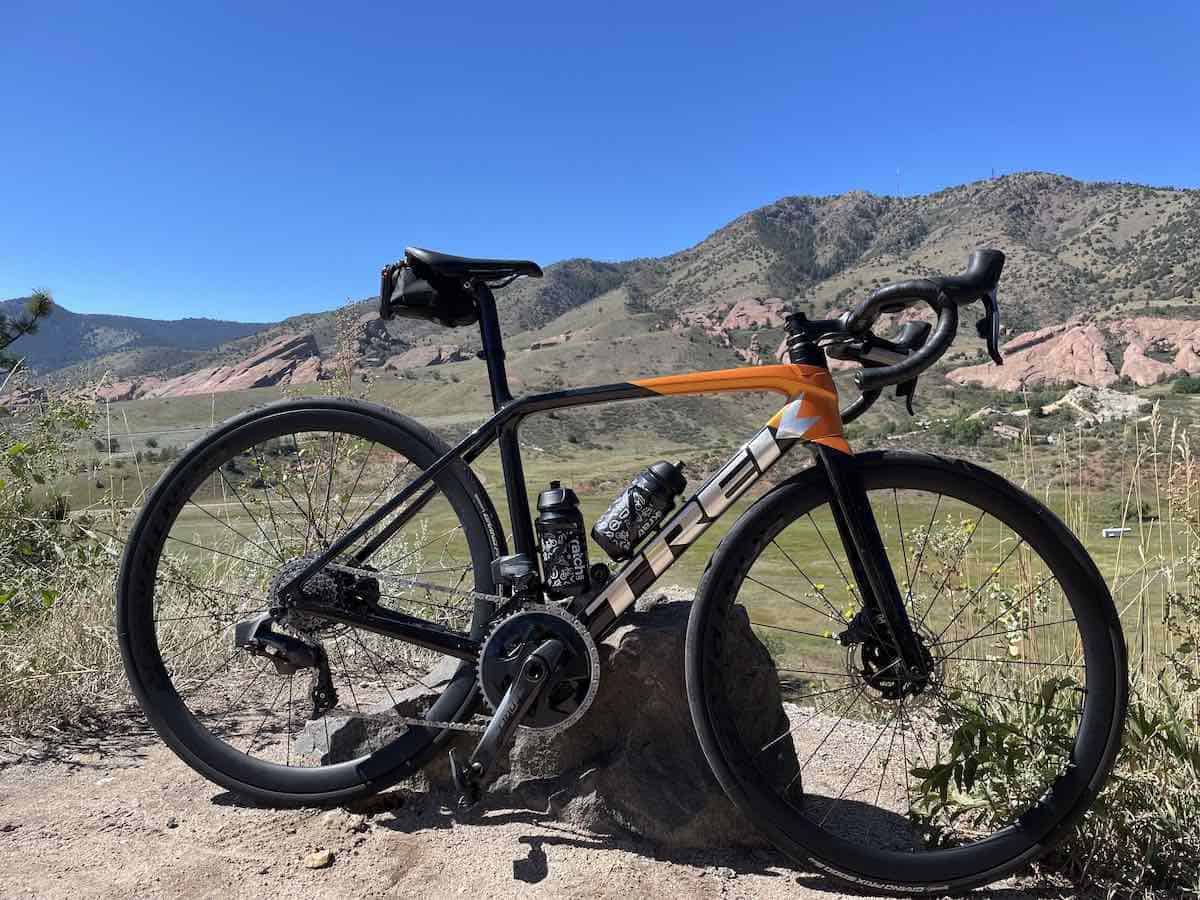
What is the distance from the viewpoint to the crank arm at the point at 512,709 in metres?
2.46

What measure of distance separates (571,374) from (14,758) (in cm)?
5956

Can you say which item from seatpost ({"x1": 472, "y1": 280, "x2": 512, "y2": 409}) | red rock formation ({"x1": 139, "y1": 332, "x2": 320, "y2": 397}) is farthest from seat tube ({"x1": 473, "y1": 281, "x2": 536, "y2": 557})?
red rock formation ({"x1": 139, "y1": 332, "x2": 320, "y2": 397})

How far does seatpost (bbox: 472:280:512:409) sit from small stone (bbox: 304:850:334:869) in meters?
1.53

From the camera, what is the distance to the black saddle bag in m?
2.76

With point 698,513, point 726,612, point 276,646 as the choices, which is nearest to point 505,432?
point 698,513

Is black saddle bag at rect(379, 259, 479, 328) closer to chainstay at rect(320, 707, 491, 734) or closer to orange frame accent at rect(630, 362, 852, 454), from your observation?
orange frame accent at rect(630, 362, 852, 454)

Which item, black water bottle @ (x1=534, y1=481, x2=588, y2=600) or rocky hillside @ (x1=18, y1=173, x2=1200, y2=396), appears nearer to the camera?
black water bottle @ (x1=534, y1=481, x2=588, y2=600)

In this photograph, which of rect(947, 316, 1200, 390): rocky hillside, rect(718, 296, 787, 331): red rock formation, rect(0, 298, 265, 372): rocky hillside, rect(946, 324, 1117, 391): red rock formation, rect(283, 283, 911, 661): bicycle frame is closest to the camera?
rect(283, 283, 911, 661): bicycle frame

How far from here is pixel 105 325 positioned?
183375 millimetres

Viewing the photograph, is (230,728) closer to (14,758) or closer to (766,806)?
(14,758)

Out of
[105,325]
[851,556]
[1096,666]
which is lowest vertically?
[1096,666]

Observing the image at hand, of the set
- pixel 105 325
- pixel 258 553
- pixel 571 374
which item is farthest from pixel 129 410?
pixel 105 325

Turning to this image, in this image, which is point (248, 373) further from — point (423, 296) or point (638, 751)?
point (638, 751)

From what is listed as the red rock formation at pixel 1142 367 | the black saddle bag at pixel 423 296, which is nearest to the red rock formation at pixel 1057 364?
the red rock formation at pixel 1142 367
